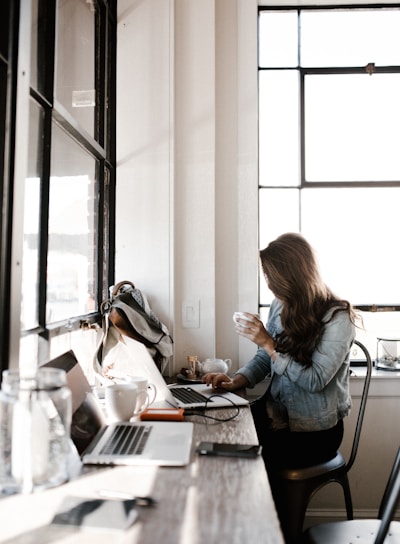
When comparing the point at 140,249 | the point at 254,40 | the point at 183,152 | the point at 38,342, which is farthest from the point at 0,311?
the point at 254,40

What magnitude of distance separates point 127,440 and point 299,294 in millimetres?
919

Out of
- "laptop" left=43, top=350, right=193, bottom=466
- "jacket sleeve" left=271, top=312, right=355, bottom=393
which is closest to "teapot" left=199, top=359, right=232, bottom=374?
"jacket sleeve" left=271, top=312, right=355, bottom=393

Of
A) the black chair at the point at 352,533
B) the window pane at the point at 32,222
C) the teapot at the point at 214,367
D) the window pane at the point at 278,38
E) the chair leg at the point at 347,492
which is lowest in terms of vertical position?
the chair leg at the point at 347,492

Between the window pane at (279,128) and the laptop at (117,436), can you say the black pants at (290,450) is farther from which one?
the window pane at (279,128)

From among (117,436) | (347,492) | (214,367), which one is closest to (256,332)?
(214,367)

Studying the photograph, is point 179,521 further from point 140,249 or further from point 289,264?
point 140,249

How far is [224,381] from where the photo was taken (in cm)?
192

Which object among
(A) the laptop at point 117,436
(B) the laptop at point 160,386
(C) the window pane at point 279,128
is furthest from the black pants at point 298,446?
(C) the window pane at point 279,128

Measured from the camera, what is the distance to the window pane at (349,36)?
8.60 ft

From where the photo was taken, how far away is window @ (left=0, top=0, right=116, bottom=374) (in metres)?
1.41

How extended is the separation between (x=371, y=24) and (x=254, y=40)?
0.65 meters

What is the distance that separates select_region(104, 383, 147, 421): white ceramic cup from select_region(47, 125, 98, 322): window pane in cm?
33

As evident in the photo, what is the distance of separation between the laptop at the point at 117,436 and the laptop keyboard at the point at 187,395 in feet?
0.84

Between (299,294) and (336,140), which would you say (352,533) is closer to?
(299,294)
